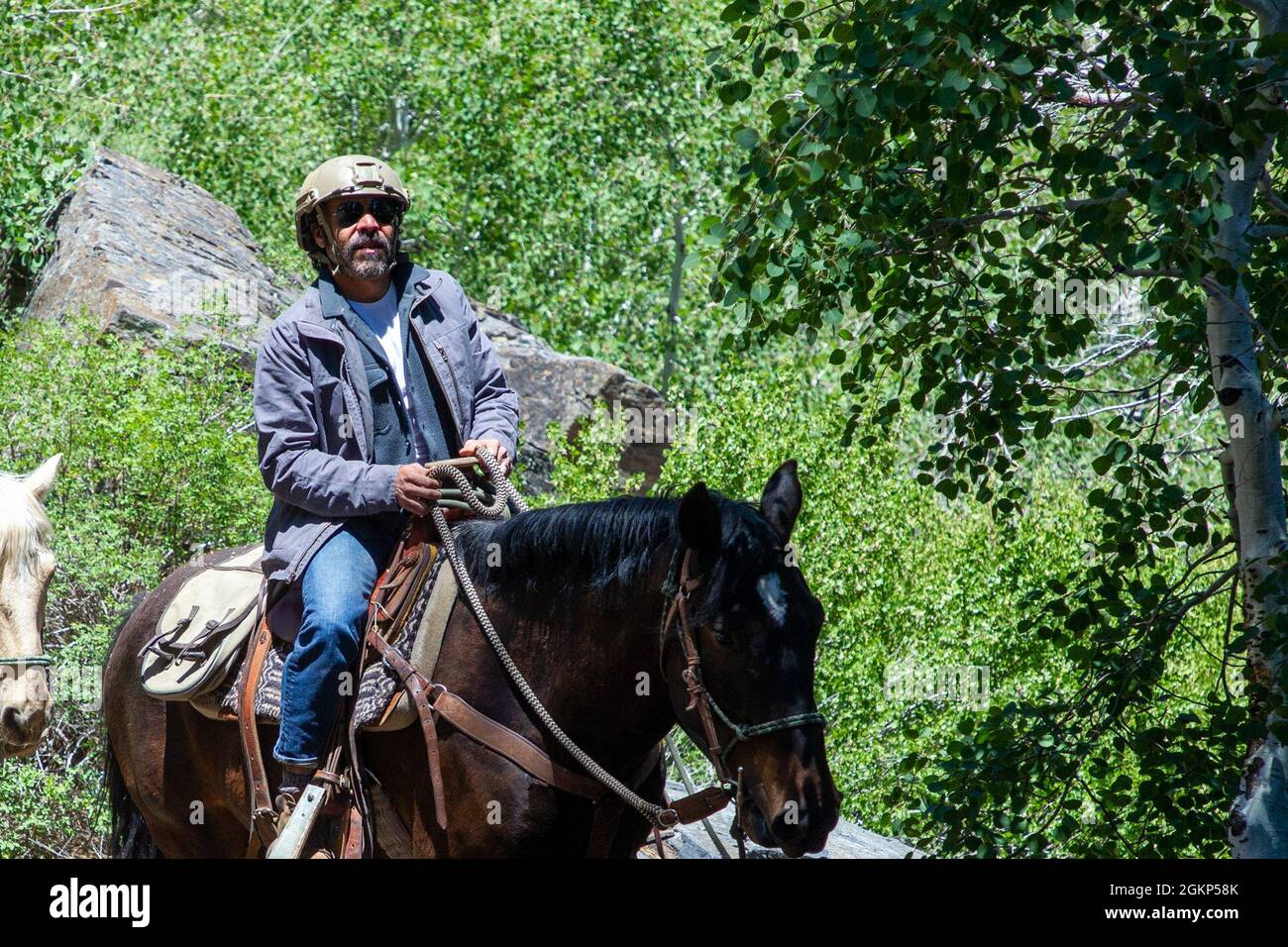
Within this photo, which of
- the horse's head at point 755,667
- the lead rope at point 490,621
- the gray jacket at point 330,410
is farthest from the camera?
the gray jacket at point 330,410

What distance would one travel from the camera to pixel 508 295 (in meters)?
22.8

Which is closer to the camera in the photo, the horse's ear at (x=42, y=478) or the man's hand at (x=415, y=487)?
the man's hand at (x=415, y=487)

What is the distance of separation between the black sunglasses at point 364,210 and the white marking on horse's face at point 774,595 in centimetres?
200

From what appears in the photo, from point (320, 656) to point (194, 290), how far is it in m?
9.87

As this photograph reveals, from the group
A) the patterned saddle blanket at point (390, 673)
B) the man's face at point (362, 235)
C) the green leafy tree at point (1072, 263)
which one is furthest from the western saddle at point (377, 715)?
the green leafy tree at point (1072, 263)

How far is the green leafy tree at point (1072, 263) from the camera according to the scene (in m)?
5.22

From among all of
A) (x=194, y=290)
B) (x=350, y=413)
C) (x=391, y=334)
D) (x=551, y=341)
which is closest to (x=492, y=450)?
(x=350, y=413)

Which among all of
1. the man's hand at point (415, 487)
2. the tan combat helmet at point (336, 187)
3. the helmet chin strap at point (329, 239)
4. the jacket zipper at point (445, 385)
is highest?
the tan combat helmet at point (336, 187)

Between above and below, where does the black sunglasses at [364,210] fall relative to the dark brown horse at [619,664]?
above

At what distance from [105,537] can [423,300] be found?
17.2ft

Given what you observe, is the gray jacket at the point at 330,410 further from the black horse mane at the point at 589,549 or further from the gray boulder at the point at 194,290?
the gray boulder at the point at 194,290

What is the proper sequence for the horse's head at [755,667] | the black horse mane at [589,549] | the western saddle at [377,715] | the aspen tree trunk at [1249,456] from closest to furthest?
the horse's head at [755,667] → the black horse mane at [589,549] → the western saddle at [377,715] → the aspen tree trunk at [1249,456]
